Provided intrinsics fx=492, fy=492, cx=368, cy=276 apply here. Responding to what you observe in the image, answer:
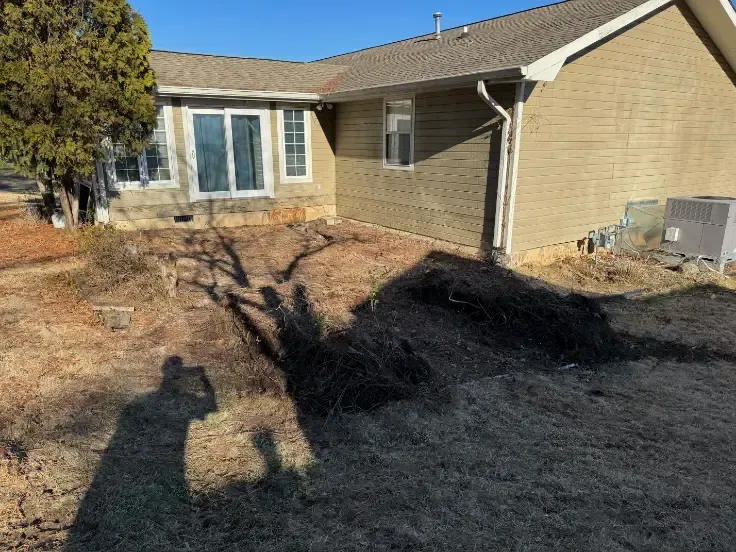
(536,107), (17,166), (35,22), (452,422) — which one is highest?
(35,22)

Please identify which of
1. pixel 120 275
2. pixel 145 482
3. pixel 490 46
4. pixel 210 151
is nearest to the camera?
pixel 145 482

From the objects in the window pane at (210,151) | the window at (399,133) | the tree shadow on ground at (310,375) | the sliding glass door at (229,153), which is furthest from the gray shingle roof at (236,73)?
the tree shadow on ground at (310,375)

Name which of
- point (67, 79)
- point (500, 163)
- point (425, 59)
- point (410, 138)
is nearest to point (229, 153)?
point (67, 79)

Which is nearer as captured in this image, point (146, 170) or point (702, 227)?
point (702, 227)

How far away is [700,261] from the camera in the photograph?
8.27 metres

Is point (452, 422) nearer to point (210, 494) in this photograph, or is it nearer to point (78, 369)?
point (210, 494)

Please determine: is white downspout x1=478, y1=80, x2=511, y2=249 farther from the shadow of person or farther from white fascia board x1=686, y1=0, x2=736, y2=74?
the shadow of person

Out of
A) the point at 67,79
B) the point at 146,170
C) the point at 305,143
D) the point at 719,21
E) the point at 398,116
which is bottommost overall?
the point at 146,170

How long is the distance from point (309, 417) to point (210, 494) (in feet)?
3.30

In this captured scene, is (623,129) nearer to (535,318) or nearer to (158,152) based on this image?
(535,318)

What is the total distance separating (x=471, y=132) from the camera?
805 centimetres

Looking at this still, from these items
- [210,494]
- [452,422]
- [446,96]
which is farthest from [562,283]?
[210,494]

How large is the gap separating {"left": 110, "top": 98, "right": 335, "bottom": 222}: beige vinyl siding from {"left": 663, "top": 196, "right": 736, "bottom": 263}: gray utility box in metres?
6.94

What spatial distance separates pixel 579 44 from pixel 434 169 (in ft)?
9.55
